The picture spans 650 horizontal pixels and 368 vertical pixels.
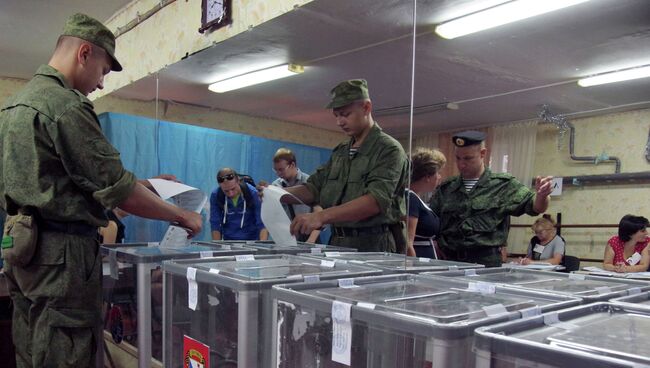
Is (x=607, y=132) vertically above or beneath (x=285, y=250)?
above

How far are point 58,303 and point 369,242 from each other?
3.50 ft

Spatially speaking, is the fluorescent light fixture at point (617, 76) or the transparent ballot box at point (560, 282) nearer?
the transparent ballot box at point (560, 282)

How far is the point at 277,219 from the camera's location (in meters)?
2.01

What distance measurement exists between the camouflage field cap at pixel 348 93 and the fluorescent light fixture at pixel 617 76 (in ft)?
2.48

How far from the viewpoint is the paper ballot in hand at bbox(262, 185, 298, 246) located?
1.98 metres

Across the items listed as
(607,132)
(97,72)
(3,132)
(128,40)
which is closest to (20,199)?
(3,132)

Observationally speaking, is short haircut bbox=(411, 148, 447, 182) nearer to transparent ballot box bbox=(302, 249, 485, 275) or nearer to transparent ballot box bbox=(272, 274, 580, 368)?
transparent ballot box bbox=(302, 249, 485, 275)

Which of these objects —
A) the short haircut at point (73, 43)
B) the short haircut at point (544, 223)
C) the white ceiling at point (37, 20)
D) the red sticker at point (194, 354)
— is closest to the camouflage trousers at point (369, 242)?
the short haircut at point (544, 223)

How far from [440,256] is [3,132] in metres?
1.42

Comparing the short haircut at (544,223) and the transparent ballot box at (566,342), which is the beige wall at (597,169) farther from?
the transparent ballot box at (566,342)

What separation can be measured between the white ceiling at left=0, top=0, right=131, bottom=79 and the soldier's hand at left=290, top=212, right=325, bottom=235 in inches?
90.5

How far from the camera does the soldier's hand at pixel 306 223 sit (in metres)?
1.97

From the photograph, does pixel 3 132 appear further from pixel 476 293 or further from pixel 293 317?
pixel 476 293

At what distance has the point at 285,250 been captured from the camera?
182 centimetres
